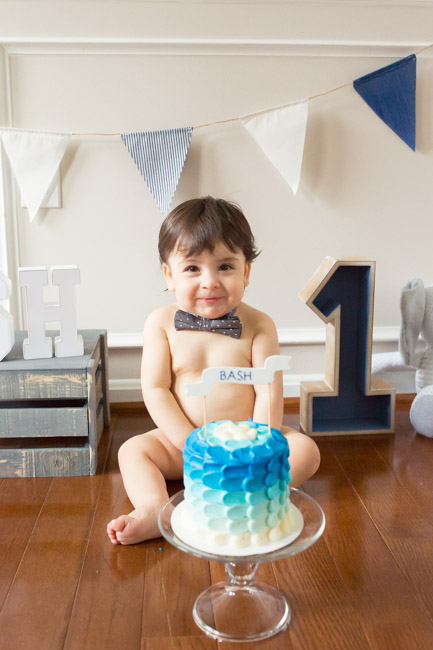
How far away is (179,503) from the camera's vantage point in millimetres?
1140

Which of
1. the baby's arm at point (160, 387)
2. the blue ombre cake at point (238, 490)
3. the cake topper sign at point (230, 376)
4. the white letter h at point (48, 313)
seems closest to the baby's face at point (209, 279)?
the baby's arm at point (160, 387)

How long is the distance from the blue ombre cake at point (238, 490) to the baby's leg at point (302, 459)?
1.55 feet

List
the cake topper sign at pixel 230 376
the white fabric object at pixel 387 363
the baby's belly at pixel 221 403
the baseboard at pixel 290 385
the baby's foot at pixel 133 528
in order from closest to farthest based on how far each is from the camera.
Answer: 1. the cake topper sign at pixel 230 376
2. the baby's foot at pixel 133 528
3. the baby's belly at pixel 221 403
4. the white fabric object at pixel 387 363
5. the baseboard at pixel 290 385

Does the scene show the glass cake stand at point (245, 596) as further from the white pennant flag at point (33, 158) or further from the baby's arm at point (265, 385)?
the white pennant flag at point (33, 158)

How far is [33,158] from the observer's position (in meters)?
1.95

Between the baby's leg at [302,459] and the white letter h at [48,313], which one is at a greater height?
the white letter h at [48,313]

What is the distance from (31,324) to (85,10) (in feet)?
3.15

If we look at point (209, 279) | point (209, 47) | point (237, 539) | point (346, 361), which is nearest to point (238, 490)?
point (237, 539)

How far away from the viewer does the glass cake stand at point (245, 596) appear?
1008 mm

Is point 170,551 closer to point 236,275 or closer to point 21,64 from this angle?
point 236,275

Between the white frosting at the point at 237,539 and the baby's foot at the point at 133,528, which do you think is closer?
the white frosting at the point at 237,539

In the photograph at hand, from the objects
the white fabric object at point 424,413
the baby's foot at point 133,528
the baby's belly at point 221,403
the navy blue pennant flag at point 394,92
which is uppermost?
the navy blue pennant flag at point 394,92

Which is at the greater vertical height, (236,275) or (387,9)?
(387,9)

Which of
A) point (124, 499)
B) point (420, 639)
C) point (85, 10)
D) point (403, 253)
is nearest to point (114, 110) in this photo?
point (85, 10)
